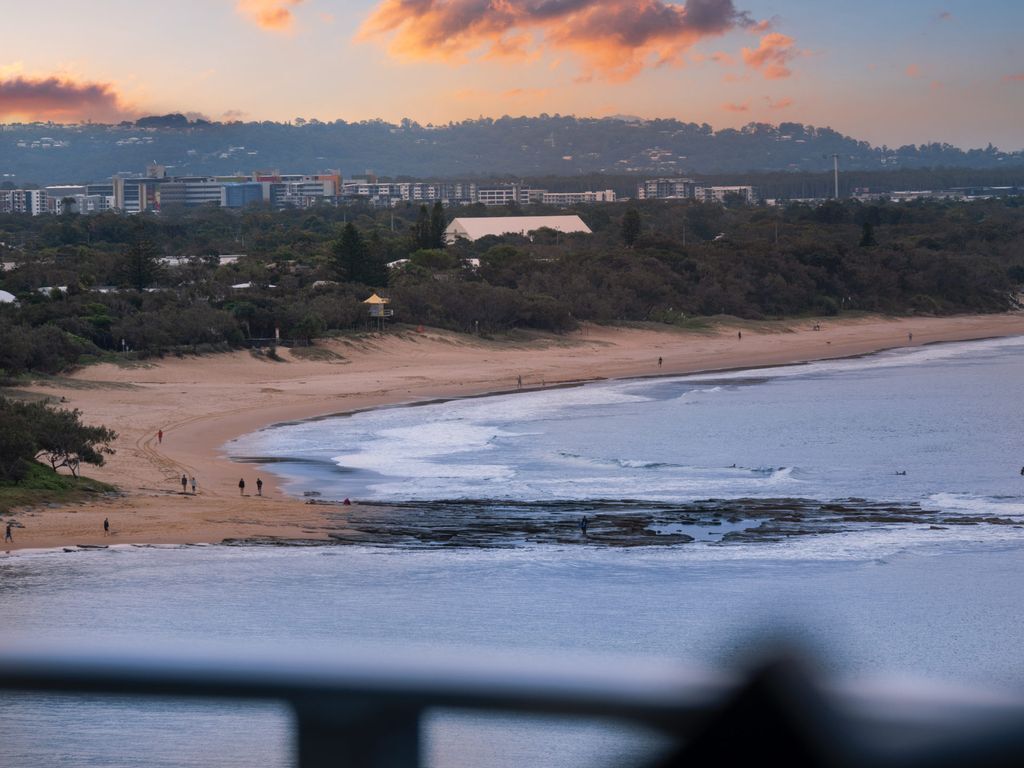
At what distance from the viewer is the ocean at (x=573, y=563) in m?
15.0

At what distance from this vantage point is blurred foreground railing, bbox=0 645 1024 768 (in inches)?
45.1

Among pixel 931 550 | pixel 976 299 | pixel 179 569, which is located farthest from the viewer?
pixel 976 299

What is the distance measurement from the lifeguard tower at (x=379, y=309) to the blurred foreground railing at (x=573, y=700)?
166 feet

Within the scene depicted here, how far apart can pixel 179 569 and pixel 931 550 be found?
36.0 ft

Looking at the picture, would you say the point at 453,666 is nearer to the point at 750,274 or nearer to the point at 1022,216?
the point at 750,274

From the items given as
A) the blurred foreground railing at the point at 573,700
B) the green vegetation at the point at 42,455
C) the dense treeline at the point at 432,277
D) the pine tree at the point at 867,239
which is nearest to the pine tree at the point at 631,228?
the dense treeline at the point at 432,277

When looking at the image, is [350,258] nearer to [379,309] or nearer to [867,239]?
[379,309]

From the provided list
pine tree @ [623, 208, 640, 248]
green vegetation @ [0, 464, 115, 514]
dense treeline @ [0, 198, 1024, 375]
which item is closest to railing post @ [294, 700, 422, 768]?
green vegetation @ [0, 464, 115, 514]

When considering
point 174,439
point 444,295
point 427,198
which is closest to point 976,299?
point 444,295

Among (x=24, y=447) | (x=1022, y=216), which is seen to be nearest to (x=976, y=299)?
(x=1022, y=216)

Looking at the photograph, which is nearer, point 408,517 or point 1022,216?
point 408,517

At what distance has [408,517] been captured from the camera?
23.2m

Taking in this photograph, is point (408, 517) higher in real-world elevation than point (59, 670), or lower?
lower

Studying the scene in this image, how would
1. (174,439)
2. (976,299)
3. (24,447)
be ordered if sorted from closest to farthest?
(24,447) → (174,439) → (976,299)
